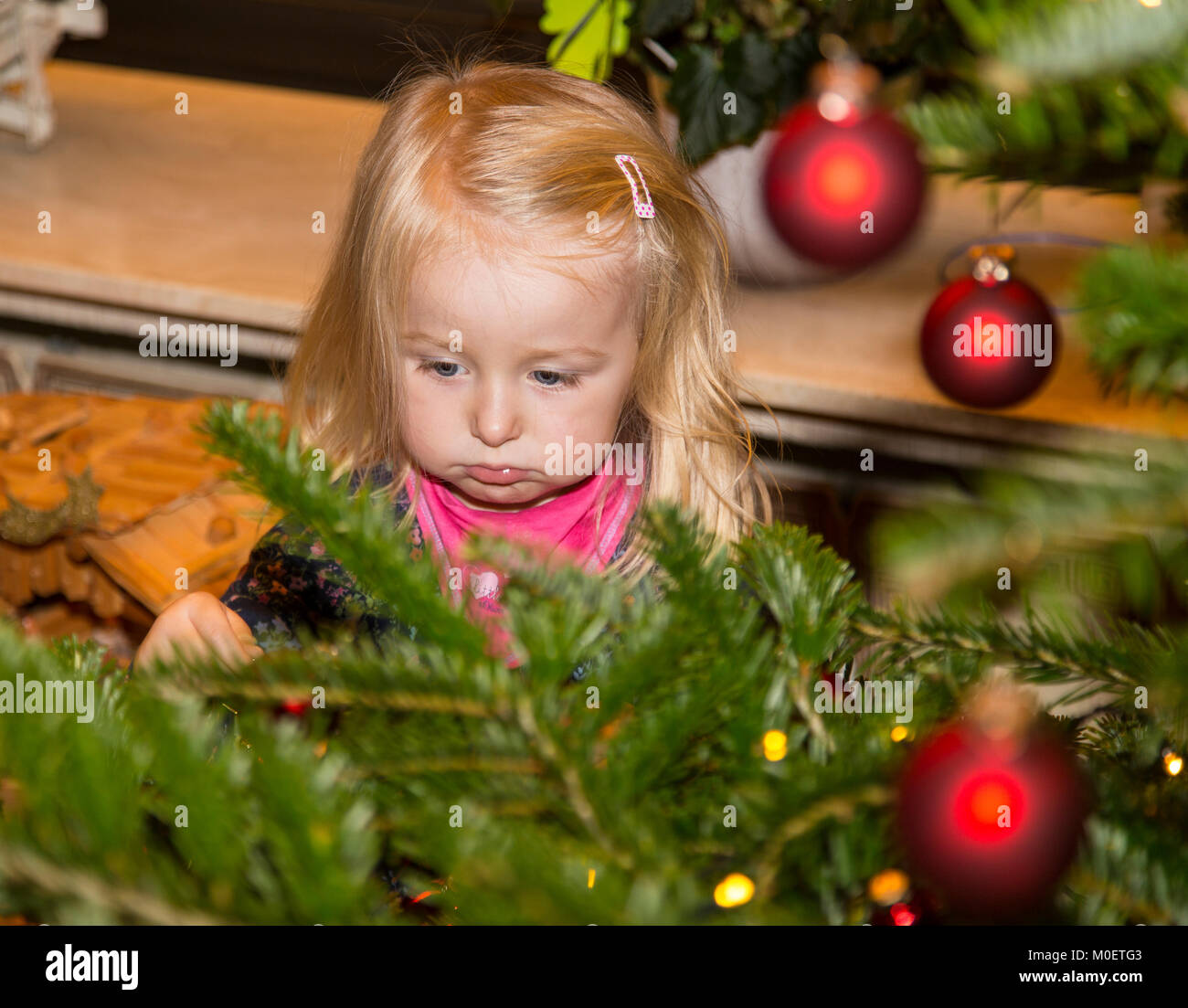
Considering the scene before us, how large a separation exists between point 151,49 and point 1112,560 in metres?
2.02

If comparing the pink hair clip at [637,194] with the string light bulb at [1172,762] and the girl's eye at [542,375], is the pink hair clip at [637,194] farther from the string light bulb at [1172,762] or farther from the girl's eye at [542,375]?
the string light bulb at [1172,762]

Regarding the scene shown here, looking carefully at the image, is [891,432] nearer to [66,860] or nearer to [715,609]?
[715,609]

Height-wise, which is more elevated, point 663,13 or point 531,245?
point 663,13

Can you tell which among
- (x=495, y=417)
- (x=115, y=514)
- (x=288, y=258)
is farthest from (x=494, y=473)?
(x=288, y=258)

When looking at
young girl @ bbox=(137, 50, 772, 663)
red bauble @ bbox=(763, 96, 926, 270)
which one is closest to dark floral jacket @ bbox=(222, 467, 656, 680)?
young girl @ bbox=(137, 50, 772, 663)

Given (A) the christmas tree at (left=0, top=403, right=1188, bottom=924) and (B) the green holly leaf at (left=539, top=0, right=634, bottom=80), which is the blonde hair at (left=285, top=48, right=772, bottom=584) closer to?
(B) the green holly leaf at (left=539, top=0, right=634, bottom=80)

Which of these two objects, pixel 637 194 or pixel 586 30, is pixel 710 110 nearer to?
pixel 586 30

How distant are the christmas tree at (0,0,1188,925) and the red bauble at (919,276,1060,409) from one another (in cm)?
56

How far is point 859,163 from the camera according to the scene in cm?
71

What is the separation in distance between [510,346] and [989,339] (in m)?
0.40

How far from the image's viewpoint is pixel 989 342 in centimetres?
89

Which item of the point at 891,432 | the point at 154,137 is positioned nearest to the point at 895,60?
the point at 891,432

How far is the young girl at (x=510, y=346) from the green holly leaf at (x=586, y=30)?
19cm

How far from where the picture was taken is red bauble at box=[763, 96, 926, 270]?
712 mm
